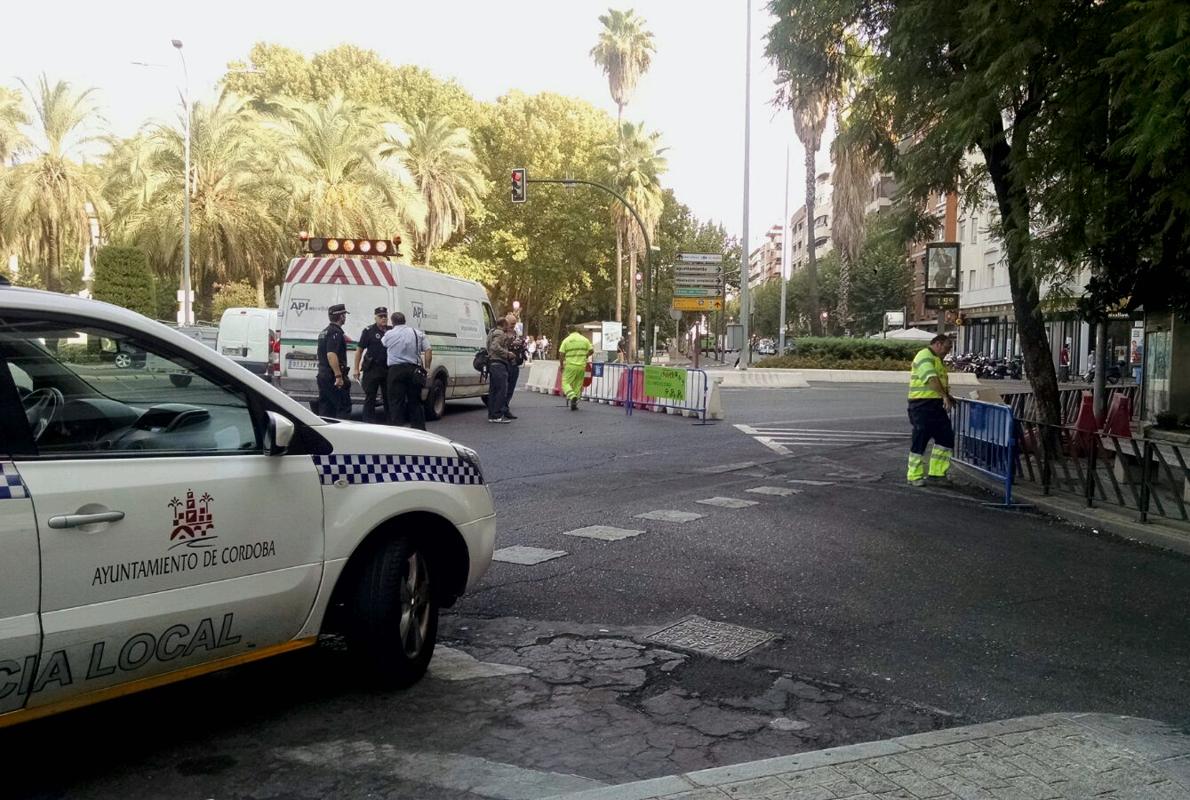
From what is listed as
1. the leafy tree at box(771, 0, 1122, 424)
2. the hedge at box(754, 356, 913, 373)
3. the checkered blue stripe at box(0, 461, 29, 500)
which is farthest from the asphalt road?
the hedge at box(754, 356, 913, 373)

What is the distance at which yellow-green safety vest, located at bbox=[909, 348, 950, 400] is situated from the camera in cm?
1155

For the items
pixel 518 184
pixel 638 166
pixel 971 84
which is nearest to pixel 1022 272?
pixel 971 84

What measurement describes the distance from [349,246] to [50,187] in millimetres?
23544

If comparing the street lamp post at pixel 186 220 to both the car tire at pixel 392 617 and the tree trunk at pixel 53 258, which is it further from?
the car tire at pixel 392 617

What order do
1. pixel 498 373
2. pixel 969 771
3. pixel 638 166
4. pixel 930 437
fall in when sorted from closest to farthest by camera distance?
pixel 969 771, pixel 930 437, pixel 498 373, pixel 638 166

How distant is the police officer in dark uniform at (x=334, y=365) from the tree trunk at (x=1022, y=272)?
8124mm

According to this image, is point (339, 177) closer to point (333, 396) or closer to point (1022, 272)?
point (333, 396)

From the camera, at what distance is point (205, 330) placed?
26.3 m

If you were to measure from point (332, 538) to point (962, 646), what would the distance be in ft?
10.5

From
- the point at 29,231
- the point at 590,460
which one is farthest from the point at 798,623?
the point at 29,231

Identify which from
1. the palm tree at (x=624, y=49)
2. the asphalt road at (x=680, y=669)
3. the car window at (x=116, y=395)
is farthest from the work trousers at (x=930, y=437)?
the palm tree at (x=624, y=49)

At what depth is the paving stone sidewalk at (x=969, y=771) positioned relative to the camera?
3342 mm

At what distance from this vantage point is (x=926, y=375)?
456 inches

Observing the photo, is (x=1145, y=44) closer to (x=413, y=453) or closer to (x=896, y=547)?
(x=896, y=547)
